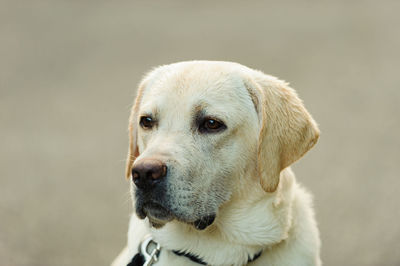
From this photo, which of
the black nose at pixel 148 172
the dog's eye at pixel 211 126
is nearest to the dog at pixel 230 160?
the dog's eye at pixel 211 126

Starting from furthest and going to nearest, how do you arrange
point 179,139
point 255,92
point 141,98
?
1. point 141,98
2. point 255,92
3. point 179,139

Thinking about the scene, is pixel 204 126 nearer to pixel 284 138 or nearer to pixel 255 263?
pixel 284 138

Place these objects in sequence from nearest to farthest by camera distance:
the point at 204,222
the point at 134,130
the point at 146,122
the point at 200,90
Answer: the point at 204,222 → the point at 200,90 → the point at 146,122 → the point at 134,130

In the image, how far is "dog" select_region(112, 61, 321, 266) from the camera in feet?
11.3

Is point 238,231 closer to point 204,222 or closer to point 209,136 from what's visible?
point 204,222

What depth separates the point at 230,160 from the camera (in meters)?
3.48

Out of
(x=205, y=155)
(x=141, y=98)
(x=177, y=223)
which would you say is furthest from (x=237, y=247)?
(x=141, y=98)

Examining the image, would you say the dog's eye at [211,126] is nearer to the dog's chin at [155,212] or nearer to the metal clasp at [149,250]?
the dog's chin at [155,212]

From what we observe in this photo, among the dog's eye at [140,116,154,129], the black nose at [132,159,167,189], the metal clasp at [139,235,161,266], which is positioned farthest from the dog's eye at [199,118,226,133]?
the metal clasp at [139,235,161,266]

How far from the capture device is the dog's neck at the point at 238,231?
11.6 ft

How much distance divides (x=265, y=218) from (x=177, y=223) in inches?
24.3

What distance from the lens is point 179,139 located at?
341 centimetres

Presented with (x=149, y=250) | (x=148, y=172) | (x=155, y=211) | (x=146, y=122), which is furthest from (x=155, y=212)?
(x=146, y=122)

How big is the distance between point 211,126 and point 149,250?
1.03 metres
